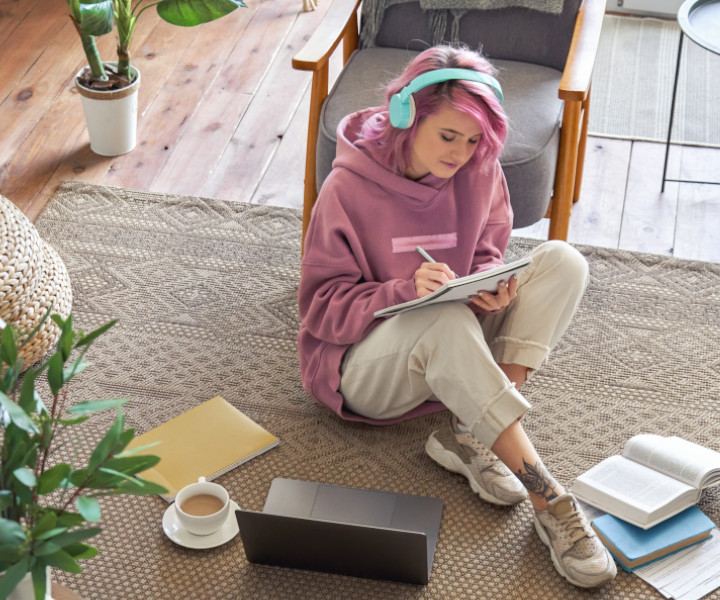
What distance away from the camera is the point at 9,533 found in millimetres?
890

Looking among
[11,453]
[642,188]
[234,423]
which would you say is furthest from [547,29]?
[11,453]

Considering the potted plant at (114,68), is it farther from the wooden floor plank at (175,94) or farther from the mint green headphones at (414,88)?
the mint green headphones at (414,88)

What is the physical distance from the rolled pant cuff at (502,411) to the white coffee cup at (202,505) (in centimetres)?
46

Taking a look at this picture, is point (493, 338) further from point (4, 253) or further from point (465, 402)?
point (4, 253)

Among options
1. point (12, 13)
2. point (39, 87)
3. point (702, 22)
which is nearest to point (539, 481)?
point (702, 22)

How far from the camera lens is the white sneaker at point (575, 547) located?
1622 mm

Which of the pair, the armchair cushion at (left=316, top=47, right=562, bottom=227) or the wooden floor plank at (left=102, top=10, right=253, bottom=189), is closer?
the armchair cushion at (left=316, top=47, right=562, bottom=227)

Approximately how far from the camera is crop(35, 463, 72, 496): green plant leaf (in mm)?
975

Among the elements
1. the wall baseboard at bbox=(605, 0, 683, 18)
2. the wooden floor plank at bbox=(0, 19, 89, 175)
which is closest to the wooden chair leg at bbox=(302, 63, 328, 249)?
the wooden floor plank at bbox=(0, 19, 89, 175)

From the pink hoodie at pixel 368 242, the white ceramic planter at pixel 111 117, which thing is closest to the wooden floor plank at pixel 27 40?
the white ceramic planter at pixel 111 117

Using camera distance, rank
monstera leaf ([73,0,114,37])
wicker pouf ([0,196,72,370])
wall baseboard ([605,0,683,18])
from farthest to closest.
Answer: wall baseboard ([605,0,683,18]) < monstera leaf ([73,0,114,37]) < wicker pouf ([0,196,72,370])

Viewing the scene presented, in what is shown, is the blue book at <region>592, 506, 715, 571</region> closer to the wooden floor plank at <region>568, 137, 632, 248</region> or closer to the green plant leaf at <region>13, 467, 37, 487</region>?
the wooden floor plank at <region>568, 137, 632, 248</region>

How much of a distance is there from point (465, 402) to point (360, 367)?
8.6 inches

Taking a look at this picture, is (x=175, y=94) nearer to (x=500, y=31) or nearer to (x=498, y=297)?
(x=500, y=31)
